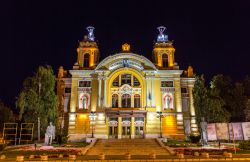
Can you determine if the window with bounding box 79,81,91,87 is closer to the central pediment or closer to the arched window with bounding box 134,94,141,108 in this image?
the central pediment

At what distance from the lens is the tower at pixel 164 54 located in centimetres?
4500

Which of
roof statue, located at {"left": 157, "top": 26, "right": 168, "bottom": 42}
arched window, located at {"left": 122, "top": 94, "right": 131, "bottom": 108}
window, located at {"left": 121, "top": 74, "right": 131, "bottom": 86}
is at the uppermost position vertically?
roof statue, located at {"left": 157, "top": 26, "right": 168, "bottom": 42}

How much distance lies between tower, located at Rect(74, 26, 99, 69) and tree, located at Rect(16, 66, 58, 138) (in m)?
9.02

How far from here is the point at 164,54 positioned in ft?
150

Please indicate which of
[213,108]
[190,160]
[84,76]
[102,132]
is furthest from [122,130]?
[190,160]

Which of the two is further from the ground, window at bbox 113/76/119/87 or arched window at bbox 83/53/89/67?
arched window at bbox 83/53/89/67

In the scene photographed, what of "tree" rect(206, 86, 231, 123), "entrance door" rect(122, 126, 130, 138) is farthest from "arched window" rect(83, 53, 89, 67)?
"tree" rect(206, 86, 231, 123)

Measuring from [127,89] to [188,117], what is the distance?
10653 millimetres

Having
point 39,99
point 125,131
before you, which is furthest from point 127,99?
point 39,99

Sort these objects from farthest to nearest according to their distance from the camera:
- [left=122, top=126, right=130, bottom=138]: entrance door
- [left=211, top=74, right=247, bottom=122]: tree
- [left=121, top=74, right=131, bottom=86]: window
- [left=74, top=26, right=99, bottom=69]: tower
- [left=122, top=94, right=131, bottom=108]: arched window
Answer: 1. [left=74, top=26, right=99, bottom=69]: tower
2. [left=121, top=74, right=131, bottom=86]: window
3. [left=122, top=94, right=131, bottom=108]: arched window
4. [left=122, top=126, right=130, bottom=138]: entrance door
5. [left=211, top=74, right=247, bottom=122]: tree

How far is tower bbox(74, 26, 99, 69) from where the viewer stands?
44875 mm

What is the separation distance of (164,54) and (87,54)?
1318cm

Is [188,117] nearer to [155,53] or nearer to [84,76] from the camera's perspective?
Result: [155,53]

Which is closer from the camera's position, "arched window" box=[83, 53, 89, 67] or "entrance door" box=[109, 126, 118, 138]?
"entrance door" box=[109, 126, 118, 138]
